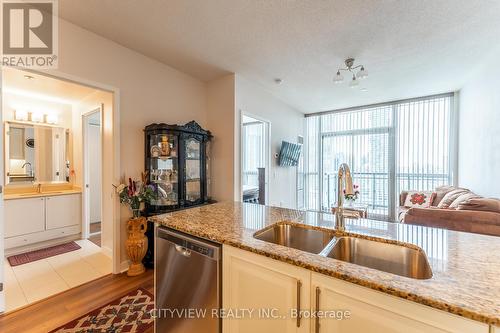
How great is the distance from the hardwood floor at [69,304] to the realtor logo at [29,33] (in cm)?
216

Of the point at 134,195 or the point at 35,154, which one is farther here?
→ the point at 35,154

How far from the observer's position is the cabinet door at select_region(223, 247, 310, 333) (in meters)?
0.95

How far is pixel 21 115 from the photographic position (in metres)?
3.41

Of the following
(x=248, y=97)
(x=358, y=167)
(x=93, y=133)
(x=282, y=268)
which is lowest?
(x=282, y=268)

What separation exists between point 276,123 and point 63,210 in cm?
400

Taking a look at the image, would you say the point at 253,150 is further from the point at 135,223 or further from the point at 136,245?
the point at 136,245

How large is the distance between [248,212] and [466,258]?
4.12 feet

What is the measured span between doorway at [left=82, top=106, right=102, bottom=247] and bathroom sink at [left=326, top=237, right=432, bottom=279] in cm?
367

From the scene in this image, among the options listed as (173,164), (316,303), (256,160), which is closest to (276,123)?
(256,160)

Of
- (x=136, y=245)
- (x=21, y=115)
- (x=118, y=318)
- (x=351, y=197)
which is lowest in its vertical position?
(x=118, y=318)

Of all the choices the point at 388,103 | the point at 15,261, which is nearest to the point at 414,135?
the point at 388,103

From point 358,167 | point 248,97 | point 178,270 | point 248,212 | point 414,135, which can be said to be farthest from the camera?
point 358,167

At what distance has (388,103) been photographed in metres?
4.93

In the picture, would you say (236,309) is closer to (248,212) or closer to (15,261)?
(248,212)
